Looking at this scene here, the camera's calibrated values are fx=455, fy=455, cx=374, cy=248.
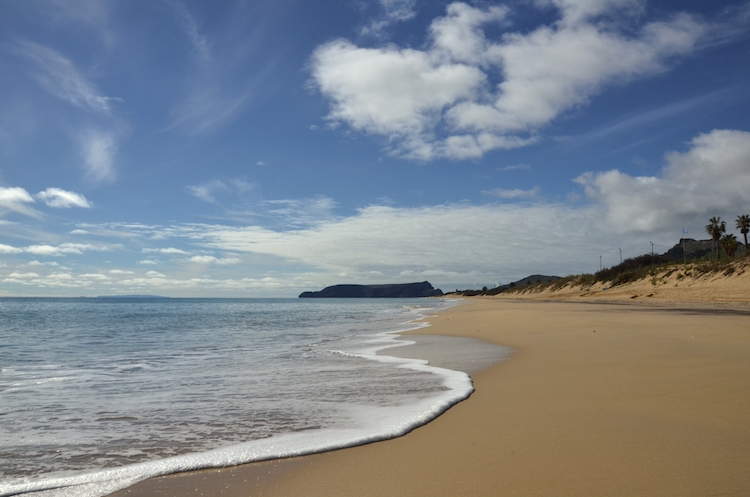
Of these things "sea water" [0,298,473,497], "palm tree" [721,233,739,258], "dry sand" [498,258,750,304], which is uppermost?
"palm tree" [721,233,739,258]

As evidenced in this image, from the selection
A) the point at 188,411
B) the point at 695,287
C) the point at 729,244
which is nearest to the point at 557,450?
the point at 188,411

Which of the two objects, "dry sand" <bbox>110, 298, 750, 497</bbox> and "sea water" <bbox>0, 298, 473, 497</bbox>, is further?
"sea water" <bbox>0, 298, 473, 497</bbox>

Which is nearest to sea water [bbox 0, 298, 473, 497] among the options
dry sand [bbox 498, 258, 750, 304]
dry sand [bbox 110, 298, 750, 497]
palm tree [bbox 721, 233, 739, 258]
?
dry sand [bbox 110, 298, 750, 497]

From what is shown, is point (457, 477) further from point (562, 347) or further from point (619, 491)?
point (562, 347)

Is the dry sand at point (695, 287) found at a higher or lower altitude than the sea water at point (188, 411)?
higher

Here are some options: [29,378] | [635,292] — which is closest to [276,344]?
[29,378]

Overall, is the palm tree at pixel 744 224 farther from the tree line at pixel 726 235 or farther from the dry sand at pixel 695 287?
the dry sand at pixel 695 287

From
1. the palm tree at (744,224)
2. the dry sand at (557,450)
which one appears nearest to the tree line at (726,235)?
the palm tree at (744,224)

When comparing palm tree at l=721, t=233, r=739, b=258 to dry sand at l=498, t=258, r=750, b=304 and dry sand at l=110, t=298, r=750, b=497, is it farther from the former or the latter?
dry sand at l=110, t=298, r=750, b=497

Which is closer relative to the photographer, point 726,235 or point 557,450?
point 557,450

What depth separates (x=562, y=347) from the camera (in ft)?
31.6

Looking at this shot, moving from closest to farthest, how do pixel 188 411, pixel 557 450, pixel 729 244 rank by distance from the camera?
pixel 557 450, pixel 188 411, pixel 729 244

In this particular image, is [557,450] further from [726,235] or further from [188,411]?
[726,235]

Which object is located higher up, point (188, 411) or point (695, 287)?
point (695, 287)
